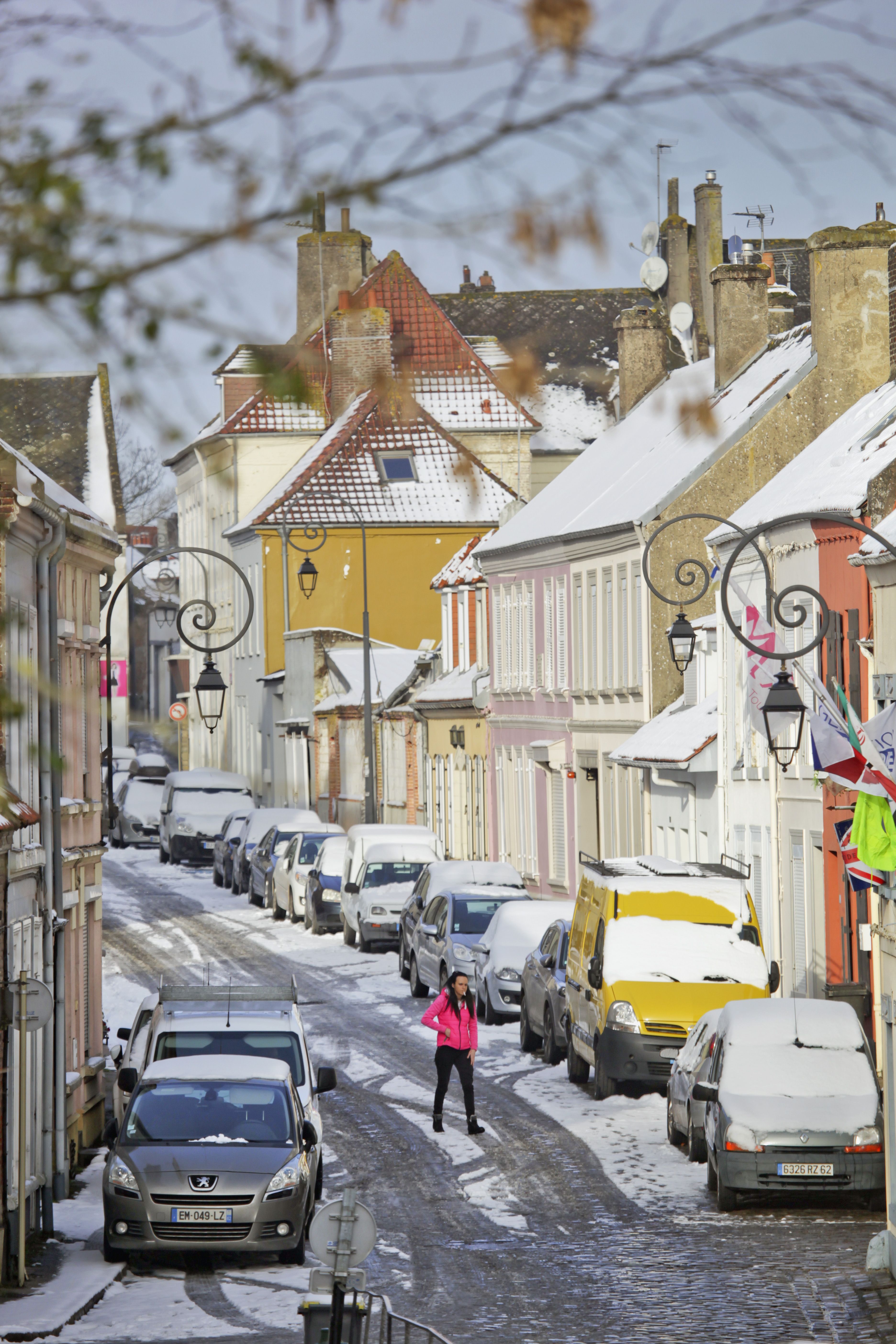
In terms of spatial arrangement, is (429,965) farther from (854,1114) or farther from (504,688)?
(504,688)

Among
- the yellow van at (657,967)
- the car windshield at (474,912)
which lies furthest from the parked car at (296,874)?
the yellow van at (657,967)

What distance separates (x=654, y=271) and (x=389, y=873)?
2958 centimetres

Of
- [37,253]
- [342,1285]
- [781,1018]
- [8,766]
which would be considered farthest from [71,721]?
[37,253]

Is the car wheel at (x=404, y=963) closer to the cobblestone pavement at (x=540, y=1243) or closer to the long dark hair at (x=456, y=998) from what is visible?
the cobblestone pavement at (x=540, y=1243)

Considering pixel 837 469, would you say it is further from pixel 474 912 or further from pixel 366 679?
pixel 366 679

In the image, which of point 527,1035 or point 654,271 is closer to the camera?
point 527,1035

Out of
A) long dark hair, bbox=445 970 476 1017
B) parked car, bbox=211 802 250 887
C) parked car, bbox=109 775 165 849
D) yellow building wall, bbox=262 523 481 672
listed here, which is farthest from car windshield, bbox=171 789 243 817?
long dark hair, bbox=445 970 476 1017

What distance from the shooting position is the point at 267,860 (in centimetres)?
4541

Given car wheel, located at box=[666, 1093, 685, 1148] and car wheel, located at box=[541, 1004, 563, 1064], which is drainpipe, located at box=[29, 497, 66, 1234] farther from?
car wheel, located at box=[541, 1004, 563, 1064]

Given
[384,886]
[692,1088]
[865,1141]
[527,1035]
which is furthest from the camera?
[384,886]

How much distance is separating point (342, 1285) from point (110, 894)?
39.0 meters

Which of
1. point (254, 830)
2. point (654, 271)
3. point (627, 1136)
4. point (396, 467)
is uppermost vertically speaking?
point (654, 271)

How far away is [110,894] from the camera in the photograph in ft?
159

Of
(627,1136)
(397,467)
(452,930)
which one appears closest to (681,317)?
(397,467)
